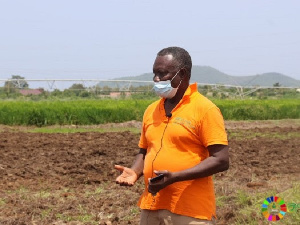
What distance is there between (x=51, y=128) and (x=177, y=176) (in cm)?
1964

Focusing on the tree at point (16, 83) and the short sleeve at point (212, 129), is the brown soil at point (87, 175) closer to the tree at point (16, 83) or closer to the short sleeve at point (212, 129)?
the short sleeve at point (212, 129)

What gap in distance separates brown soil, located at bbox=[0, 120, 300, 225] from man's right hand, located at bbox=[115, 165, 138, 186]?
3.30 metres

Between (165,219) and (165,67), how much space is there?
2.74 feet

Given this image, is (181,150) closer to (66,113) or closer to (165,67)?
(165,67)

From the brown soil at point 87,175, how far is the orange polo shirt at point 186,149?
3.40 m

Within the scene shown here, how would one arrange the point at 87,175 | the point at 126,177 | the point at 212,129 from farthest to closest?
the point at 87,175, the point at 126,177, the point at 212,129

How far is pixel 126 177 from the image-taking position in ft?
12.5

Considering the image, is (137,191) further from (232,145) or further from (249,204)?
(232,145)

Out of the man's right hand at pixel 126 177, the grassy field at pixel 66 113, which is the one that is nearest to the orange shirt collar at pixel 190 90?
the man's right hand at pixel 126 177

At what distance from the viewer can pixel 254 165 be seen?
12086 millimetres

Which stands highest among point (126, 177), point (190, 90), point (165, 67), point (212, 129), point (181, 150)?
point (165, 67)

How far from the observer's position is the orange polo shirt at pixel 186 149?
3607 millimetres

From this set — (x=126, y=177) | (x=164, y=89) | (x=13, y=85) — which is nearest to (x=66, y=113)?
(x=13, y=85)

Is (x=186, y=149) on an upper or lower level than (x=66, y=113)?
upper
